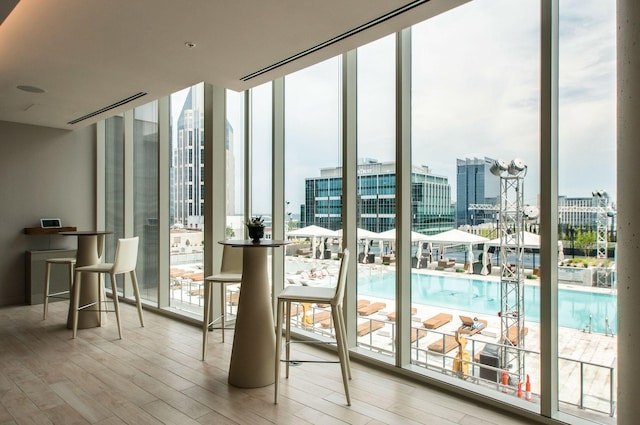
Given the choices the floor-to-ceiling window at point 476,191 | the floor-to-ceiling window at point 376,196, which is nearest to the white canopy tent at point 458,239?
the floor-to-ceiling window at point 476,191

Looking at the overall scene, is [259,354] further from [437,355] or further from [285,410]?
[437,355]

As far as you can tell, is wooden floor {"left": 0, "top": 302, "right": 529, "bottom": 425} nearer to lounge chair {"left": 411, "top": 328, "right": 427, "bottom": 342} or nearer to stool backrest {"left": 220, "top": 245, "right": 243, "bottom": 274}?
lounge chair {"left": 411, "top": 328, "right": 427, "bottom": 342}

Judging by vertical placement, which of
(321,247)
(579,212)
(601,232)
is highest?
(579,212)

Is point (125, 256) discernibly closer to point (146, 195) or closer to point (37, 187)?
point (146, 195)

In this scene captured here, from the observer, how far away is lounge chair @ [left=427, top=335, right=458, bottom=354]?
294cm

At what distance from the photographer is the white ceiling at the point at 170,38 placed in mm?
2525

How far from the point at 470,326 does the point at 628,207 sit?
1.50 meters

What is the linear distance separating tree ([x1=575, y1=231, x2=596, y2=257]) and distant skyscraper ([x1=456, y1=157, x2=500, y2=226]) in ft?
1.72

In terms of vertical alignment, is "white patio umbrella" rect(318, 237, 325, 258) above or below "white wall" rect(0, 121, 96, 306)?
below

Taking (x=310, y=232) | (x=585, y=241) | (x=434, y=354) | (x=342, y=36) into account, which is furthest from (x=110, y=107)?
(x=585, y=241)

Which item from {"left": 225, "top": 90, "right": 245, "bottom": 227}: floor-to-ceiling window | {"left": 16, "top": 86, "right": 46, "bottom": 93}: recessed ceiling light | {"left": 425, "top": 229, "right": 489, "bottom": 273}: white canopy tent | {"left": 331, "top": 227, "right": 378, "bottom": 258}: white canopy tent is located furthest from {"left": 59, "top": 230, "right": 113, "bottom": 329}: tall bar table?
{"left": 425, "top": 229, "right": 489, "bottom": 273}: white canopy tent

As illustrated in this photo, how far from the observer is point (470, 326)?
2850 millimetres

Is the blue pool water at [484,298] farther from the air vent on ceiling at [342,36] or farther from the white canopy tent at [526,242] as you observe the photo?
the air vent on ceiling at [342,36]

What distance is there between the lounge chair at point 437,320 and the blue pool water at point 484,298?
0.22 ft
